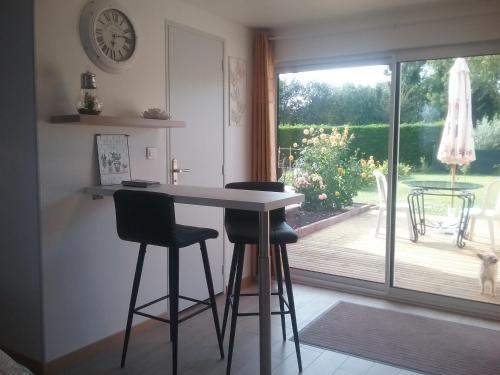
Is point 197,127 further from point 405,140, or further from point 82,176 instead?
point 405,140

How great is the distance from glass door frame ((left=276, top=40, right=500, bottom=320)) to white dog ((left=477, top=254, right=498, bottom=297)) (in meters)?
0.18

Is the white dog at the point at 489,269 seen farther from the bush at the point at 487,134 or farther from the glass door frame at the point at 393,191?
the bush at the point at 487,134

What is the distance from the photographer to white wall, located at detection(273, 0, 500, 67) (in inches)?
137

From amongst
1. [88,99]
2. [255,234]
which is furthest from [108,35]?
[255,234]

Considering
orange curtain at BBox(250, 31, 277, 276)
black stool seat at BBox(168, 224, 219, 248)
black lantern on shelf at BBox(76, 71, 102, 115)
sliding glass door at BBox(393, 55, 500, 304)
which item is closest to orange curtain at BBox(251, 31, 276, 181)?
orange curtain at BBox(250, 31, 277, 276)

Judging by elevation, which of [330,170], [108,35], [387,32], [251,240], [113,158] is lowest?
[251,240]

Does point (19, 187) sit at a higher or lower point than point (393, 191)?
higher

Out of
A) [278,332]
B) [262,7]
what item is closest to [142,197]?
[278,332]

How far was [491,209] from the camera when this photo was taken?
367 centimetres

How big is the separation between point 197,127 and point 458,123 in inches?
82.1

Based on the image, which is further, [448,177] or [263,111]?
[263,111]

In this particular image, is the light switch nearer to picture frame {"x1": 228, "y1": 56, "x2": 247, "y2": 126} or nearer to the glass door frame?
picture frame {"x1": 228, "y1": 56, "x2": 247, "y2": 126}

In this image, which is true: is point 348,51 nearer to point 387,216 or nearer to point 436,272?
point 387,216

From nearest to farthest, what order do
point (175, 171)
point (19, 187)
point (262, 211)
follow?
point (262, 211), point (19, 187), point (175, 171)
